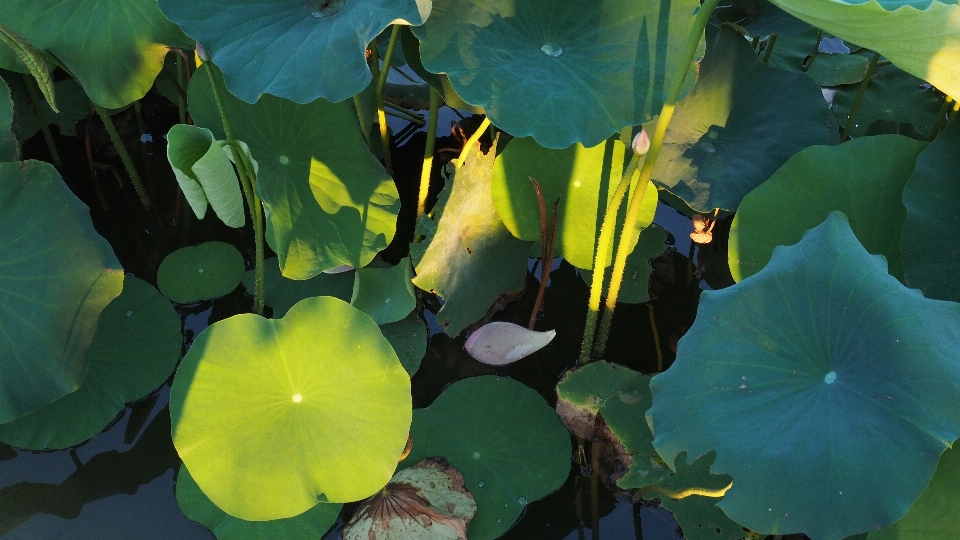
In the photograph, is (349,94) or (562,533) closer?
(349,94)

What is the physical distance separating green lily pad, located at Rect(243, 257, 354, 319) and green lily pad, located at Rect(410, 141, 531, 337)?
0.28 m

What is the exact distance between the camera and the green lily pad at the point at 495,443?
4.75 feet

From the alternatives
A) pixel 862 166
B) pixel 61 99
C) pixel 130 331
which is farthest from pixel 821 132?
pixel 61 99

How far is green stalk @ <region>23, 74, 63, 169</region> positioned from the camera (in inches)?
78.0

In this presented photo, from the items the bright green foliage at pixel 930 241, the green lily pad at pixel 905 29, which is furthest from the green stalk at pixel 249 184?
the bright green foliage at pixel 930 241

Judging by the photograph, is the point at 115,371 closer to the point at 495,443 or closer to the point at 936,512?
the point at 495,443

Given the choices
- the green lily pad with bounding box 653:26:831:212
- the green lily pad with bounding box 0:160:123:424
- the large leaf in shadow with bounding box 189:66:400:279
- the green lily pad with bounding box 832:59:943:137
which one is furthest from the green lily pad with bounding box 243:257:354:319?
the green lily pad with bounding box 832:59:943:137

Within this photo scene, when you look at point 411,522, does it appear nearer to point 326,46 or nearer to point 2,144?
point 326,46

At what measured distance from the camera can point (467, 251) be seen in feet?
5.19

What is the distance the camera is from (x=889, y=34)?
1.01 m

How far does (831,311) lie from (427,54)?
0.86m

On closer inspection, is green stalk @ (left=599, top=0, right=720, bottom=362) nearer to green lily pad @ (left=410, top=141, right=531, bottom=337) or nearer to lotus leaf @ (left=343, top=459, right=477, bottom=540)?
green lily pad @ (left=410, top=141, right=531, bottom=337)

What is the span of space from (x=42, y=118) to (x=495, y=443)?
5.28 ft

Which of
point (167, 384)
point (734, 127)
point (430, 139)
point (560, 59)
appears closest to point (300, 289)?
point (167, 384)
